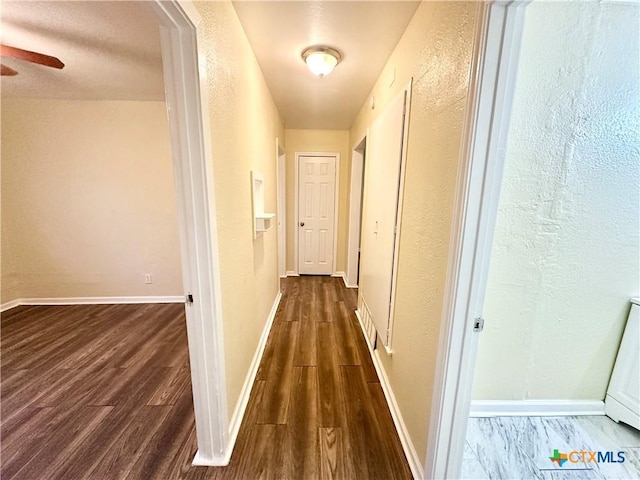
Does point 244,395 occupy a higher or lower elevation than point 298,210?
lower

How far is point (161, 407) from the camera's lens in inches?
59.9

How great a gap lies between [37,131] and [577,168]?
15.1 feet

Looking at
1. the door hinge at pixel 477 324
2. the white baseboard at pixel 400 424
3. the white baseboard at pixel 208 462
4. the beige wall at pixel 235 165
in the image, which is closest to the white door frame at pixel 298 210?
the beige wall at pixel 235 165

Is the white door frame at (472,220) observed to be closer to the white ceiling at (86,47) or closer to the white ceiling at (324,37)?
the white ceiling at (324,37)

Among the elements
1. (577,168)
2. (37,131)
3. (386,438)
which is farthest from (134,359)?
(577,168)

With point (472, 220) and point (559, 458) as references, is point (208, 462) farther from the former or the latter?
point (559, 458)

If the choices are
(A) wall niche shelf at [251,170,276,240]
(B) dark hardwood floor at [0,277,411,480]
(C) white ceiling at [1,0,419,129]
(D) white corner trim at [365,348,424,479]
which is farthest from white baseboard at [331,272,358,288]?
(C) white ceiling at [1,0,419,129]

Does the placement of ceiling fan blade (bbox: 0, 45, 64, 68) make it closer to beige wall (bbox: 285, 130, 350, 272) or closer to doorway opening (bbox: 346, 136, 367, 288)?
beige wall (bbox: 285, 130, 350, 272)

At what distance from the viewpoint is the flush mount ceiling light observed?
64.6 inches

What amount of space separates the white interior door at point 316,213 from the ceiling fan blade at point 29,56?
2662 mm

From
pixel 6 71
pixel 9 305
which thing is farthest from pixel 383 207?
pixel 9 305

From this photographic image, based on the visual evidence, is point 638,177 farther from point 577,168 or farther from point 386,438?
point 386,438

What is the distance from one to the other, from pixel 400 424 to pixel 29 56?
326cm

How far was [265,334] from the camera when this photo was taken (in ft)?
7.55
